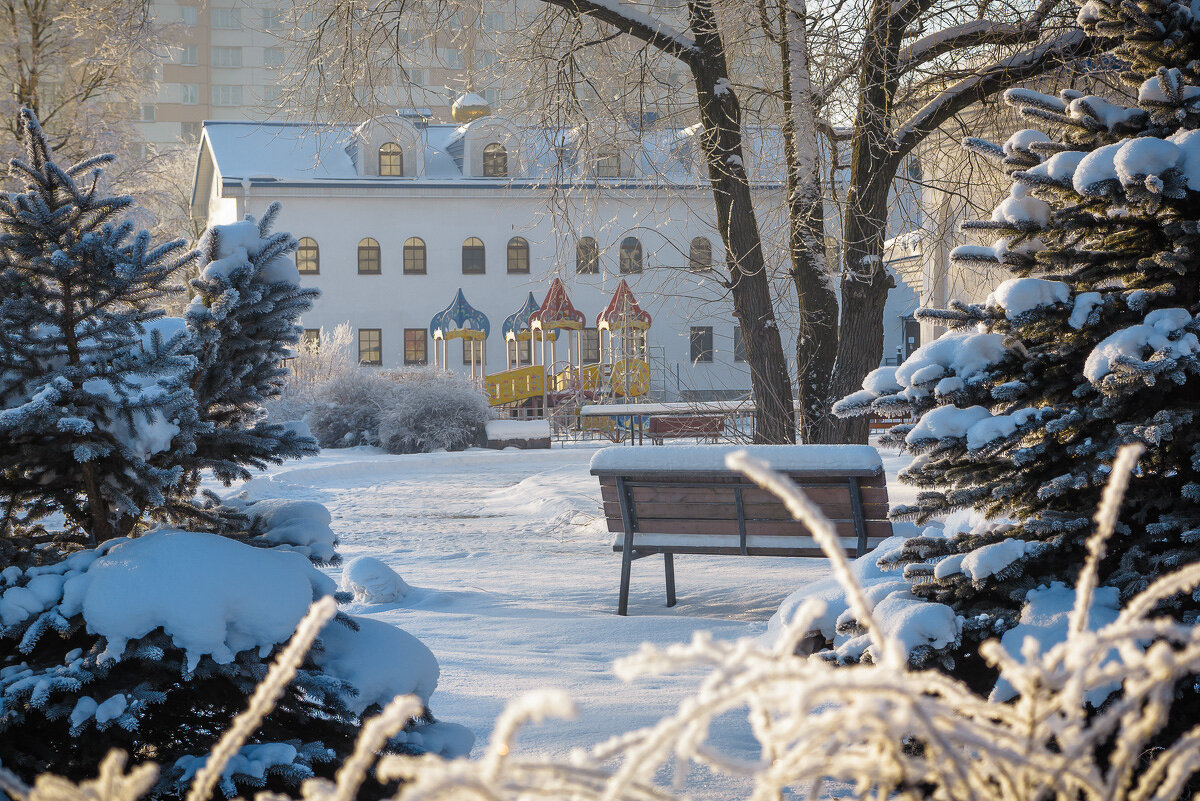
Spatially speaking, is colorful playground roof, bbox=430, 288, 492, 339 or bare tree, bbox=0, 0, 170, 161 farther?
colorful playground roof, bbox=430, 288, 492, 339

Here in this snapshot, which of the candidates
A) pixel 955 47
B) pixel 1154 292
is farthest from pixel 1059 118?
pixel 955 47

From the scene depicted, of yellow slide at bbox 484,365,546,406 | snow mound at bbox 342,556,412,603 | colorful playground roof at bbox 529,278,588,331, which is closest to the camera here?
snow mound at bbox 342,556,412,603

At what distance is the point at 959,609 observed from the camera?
312 cm

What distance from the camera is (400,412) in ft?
63.8

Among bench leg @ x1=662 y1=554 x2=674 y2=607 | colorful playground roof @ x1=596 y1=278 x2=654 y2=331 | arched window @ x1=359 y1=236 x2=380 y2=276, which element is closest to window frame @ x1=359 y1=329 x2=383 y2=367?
arched window @ x1=359 y1=236 x2=380 y2=276

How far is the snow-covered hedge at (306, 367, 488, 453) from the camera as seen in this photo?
63.9ft

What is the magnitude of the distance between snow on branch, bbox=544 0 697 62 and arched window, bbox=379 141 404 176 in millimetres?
27187

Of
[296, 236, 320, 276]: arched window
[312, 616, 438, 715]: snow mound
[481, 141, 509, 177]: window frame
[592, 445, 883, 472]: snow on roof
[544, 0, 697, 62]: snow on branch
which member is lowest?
[312, 616, 438, 715]: snow mound

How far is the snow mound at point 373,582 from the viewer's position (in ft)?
21.1

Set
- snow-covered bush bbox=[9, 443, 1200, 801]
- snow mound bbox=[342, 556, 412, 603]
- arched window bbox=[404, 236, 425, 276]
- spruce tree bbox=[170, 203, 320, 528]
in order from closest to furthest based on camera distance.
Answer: snow-covered bush bbox=[9, 443, 1200, 801]
spruce tree bbox=[170, 203, 320, 528]
snow mound bbox=[342, 556, 412, 603]
arched window bbox=[404, 236, 425, 276]

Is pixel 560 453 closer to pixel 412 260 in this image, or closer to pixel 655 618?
pixel 655 618

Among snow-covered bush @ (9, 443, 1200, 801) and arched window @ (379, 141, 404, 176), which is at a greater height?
arched window @ (379, 141, 404, 176)

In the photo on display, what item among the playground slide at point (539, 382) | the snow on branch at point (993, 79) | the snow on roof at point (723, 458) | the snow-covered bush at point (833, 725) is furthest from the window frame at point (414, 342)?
the snow-covered bush at point (833, 725)

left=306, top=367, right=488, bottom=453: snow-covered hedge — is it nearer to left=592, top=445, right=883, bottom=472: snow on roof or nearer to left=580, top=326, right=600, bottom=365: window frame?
left=592, top=445, right=883, bottom=472: snow on roof
